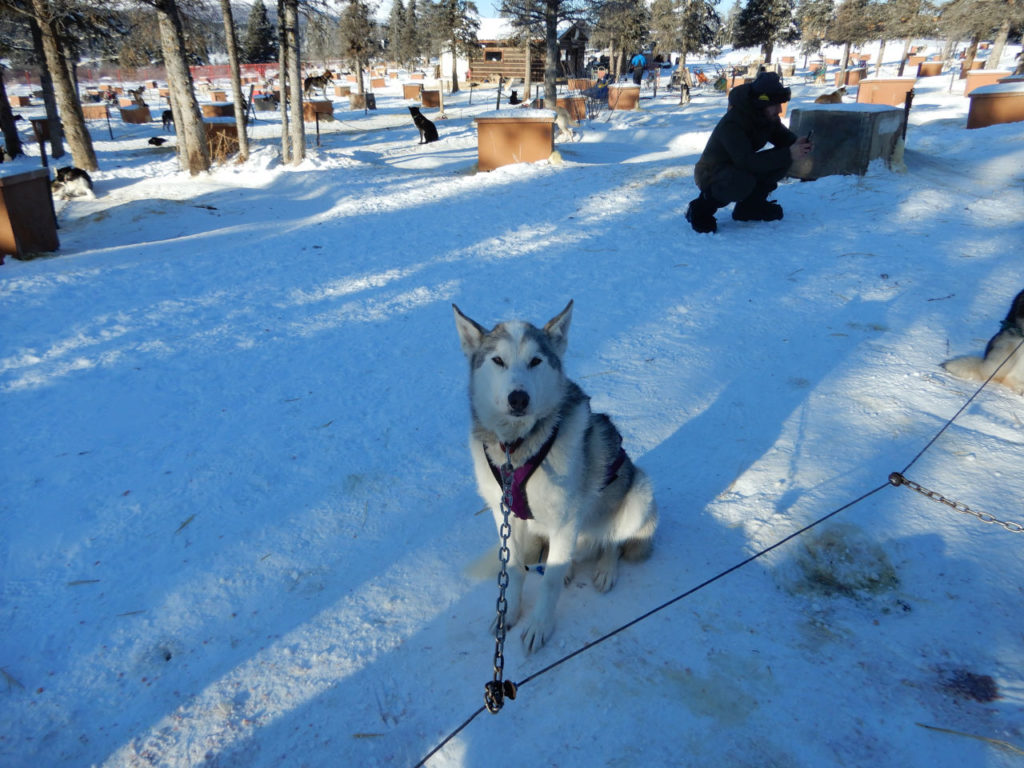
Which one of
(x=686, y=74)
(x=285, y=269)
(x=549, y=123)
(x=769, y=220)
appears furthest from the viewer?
(x=686, y=74)

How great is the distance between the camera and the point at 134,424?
4273 millimetres

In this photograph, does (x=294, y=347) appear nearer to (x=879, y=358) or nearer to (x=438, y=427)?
(x=438, y=427)

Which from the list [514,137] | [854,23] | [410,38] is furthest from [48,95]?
[410,38]

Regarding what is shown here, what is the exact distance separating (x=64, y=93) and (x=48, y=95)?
15.2ft

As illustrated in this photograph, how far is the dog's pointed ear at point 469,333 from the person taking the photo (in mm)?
2801

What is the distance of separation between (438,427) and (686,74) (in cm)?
3797

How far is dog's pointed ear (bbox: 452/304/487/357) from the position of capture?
280cm

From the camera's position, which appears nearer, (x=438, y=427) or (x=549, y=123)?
(x=438, y=427)

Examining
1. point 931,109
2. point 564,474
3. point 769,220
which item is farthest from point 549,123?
point 931,109

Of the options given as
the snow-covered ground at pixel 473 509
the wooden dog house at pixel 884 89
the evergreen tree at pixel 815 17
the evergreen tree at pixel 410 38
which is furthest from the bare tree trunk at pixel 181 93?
the evergreen tree at pixel 815 17

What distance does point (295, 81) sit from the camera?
15.1m

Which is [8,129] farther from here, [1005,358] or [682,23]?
[682,23]

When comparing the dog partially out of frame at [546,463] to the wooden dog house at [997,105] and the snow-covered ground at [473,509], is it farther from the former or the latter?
the wooden dog house at [997,105]

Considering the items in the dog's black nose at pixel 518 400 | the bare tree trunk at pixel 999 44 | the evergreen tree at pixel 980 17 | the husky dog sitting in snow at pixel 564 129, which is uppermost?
the evergreen tree at pixel 980 17
